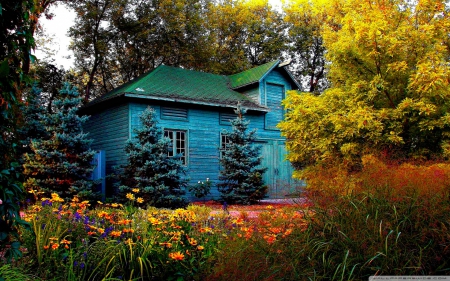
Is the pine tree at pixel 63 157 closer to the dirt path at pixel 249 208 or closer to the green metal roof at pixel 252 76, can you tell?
the dirt path at pixel 249 208

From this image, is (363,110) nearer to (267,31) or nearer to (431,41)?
(431,41)

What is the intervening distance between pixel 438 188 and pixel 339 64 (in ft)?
28.2

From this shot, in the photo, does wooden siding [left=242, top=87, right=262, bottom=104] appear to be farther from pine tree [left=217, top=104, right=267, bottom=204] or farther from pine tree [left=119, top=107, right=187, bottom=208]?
pine tree [left=119, top=107, right=187, bottom=208]

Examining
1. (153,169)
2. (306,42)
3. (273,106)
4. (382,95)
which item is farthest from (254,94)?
(306,42)

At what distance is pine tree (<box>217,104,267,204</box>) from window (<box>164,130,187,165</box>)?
5.22ft

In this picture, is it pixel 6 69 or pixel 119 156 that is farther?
pixel 119 156

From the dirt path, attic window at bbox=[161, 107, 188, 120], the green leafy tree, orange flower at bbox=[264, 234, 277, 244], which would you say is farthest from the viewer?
the green leafy tree

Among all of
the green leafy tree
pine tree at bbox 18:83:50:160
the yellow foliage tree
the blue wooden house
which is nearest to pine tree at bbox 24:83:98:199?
pine tree at bbox 18:83:50:160

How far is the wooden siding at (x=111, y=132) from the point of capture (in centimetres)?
1515

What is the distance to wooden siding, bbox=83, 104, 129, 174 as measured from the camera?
15.2 meters

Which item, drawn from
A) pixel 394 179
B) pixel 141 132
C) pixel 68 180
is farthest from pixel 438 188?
pixel 68 180

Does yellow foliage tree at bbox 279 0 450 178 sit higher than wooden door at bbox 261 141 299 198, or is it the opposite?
yellow foliage tree at bbox 279 0 450 178

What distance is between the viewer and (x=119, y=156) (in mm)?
15367

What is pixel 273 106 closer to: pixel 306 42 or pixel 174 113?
pixel 174 113
